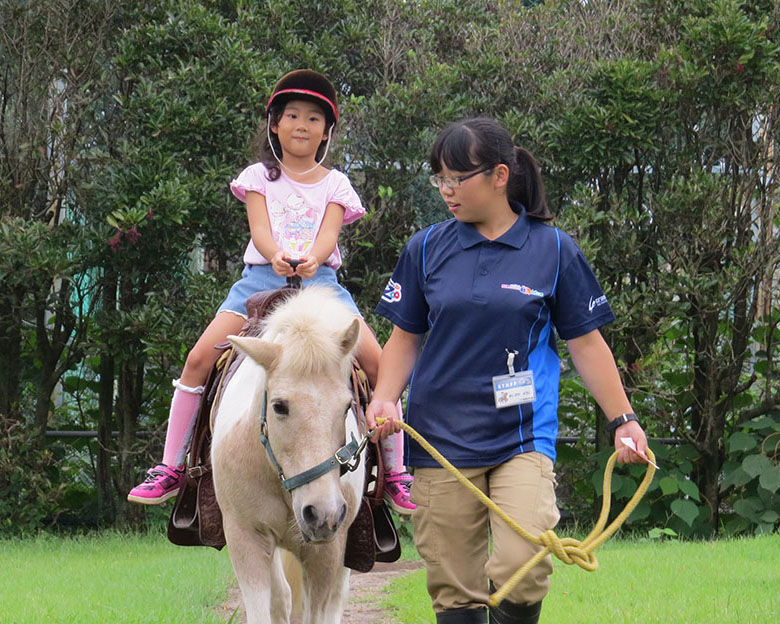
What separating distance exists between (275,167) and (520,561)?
2657 millimetres

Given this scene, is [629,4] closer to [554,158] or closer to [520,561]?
[554,158]

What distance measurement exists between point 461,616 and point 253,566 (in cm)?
91

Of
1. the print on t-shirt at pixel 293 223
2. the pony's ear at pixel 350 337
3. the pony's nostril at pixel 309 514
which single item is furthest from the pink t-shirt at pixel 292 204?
the pony's nostril at pixel 309 514

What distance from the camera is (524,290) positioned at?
11.9 feet

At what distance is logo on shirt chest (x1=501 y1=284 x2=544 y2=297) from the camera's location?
11.9ft

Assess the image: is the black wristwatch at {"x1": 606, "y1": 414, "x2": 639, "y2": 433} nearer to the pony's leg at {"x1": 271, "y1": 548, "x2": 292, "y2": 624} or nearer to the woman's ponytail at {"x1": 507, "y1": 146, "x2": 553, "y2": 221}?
the woman's ponytail at {"x1": 507, "y1": 146, "x2": 553, "y2": 221}

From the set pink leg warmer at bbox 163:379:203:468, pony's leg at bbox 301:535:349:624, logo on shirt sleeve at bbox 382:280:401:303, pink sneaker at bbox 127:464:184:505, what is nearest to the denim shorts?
pink leg warmer at bbox 163:379:203:468

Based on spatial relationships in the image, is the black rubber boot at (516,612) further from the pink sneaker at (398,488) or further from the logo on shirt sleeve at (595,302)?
the pink sneaker at (398,488)

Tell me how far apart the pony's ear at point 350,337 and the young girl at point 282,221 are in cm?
101

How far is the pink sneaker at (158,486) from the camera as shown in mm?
4980

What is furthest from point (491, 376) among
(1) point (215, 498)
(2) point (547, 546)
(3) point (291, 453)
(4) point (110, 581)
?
(4) point (110, 581)

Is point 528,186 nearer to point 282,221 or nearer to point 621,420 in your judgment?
point 621,420

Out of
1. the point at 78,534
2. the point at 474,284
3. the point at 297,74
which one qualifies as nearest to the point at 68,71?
the point at 78,534

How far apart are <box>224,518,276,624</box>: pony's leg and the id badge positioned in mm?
1207
